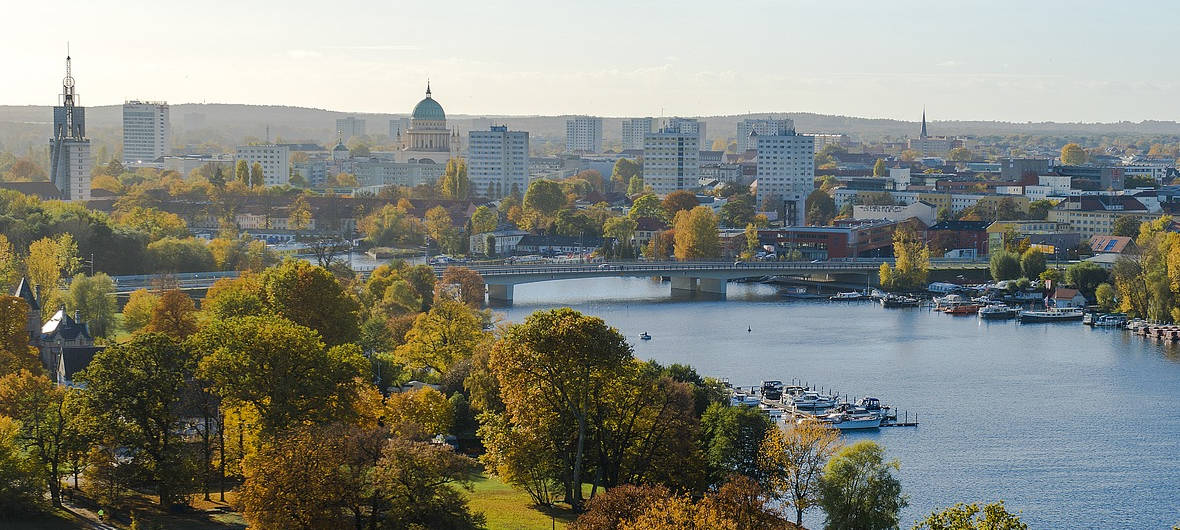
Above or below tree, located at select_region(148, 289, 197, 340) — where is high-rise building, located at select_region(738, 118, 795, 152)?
above

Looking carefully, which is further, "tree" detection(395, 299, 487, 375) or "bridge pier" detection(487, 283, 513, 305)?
"bridge pier" detection(487, 283, 513, 305)

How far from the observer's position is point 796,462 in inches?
683

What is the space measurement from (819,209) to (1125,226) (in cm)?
1548

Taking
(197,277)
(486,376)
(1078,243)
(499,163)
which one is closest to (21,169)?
(499,163)

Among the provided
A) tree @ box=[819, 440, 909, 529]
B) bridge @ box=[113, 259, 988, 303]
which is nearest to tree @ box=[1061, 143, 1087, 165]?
bridge @ box=[113, 259, 988, 303]

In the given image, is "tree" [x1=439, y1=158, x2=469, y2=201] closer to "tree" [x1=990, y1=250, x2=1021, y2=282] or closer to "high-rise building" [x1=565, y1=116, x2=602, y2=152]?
"tree" [x1=990, y1=250, x2=1021, y2=282]

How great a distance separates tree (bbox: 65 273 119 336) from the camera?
29766 millimetres

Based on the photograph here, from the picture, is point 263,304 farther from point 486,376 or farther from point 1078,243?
point 1078,243

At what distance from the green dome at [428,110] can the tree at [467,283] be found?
53791mm

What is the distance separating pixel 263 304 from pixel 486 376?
14.1 feet

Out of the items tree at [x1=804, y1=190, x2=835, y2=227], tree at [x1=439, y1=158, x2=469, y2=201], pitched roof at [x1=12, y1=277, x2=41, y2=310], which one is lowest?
pitched roof at [x1=12, y1=277, x2=41, y2=310]

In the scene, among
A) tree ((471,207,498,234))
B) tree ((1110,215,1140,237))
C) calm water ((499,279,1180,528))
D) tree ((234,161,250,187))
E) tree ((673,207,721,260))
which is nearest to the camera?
calm water ((499,279,1180,528))

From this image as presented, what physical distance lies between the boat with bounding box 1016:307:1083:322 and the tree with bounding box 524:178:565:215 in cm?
2595

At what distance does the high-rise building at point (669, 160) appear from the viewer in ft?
247
